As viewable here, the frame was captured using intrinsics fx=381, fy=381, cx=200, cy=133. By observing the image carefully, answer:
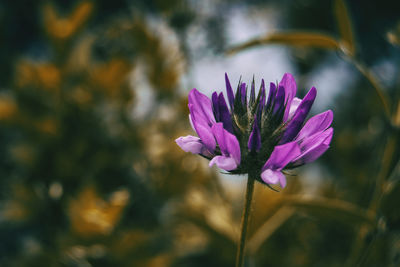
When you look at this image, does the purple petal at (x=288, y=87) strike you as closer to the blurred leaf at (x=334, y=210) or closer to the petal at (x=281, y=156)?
the petal at (x=281, y=156)

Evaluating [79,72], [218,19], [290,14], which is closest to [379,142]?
[79,72]

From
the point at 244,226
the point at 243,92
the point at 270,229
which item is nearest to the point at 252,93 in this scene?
the point at 243,92

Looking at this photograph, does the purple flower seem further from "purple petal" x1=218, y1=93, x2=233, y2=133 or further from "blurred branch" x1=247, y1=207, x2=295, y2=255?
"blurred branch" x1=247, y1=207, x2=295, y2=255

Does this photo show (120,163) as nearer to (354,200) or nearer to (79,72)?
(79,72)

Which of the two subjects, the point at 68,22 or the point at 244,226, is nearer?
the point at 244,226

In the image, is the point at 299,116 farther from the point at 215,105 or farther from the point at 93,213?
the point at 93,213

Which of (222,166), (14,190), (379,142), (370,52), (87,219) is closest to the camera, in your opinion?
(222,166)

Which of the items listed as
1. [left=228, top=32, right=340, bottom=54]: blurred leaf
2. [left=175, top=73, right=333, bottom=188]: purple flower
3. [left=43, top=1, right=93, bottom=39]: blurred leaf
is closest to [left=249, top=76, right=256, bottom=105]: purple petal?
[left=175, top=73, right=333, bottom=188]: purple flower
